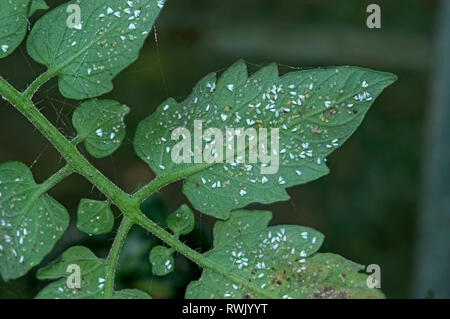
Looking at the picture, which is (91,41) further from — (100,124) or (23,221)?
(23,221)

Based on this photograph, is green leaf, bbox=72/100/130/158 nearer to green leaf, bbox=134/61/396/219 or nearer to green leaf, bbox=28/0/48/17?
green leaf, bbox=134/61/396/219

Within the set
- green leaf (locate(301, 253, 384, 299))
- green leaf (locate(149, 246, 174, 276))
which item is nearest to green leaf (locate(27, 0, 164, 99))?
green leaf (locate(149, 246, 174, 276))

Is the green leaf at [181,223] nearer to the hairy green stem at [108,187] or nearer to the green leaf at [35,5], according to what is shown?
the hairy green stem at [108,187]

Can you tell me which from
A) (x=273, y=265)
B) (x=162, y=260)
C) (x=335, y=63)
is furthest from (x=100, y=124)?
(x=335, y=63)

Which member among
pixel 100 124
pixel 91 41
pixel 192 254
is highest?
pixel 91 41

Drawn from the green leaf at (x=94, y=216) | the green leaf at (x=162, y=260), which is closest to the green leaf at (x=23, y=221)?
the green leaf at (x=94, y=216)

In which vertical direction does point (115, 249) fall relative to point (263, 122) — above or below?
below
